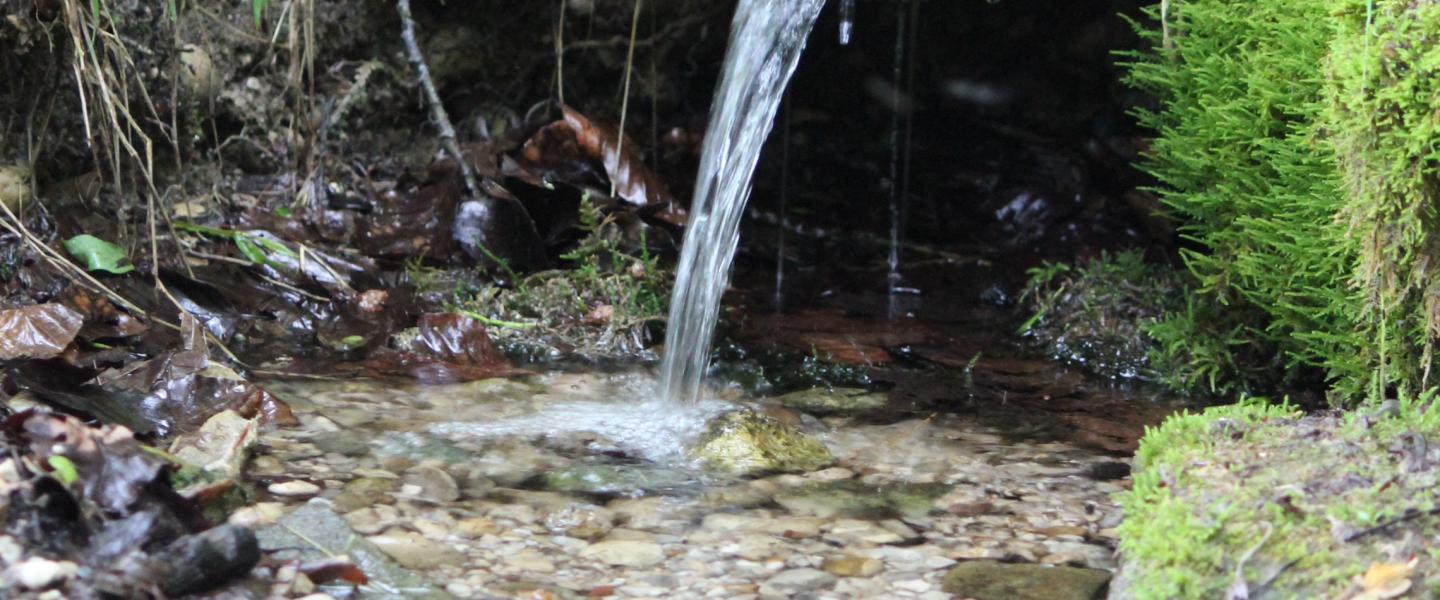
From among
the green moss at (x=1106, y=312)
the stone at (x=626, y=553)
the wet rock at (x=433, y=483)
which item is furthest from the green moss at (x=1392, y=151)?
the wet rock at (x=433, y=483)

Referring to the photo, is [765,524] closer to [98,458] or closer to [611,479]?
[611,479]

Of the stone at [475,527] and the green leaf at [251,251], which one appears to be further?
the green leaf at [251,251]

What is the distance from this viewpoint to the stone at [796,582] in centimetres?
229

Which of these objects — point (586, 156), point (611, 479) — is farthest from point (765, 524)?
point (586, 156)

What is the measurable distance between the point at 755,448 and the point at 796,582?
2.51 ft

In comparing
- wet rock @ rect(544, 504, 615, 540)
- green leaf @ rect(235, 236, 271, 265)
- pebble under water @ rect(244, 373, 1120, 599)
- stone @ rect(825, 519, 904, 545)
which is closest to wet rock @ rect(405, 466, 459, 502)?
pebble under water @ rect(244, 373, 1120, 599)

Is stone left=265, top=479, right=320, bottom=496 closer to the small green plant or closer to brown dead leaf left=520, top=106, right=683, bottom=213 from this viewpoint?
the small green plant

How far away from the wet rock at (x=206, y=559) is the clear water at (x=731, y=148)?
201 cm

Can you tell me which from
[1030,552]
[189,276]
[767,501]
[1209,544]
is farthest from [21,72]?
[1209,544]

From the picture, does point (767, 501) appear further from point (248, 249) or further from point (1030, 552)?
point (248, 249)

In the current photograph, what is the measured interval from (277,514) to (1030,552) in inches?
60.2

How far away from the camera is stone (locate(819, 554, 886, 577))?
2393mm

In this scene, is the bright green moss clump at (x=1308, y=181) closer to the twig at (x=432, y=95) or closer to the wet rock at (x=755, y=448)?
the wet rock at (x=755, y=448)

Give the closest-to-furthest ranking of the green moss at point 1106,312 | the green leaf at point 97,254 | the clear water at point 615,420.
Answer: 1. the clear water at point 615,420
2. the green leaf at point 97,254
3. the green moss at point 1106,312
